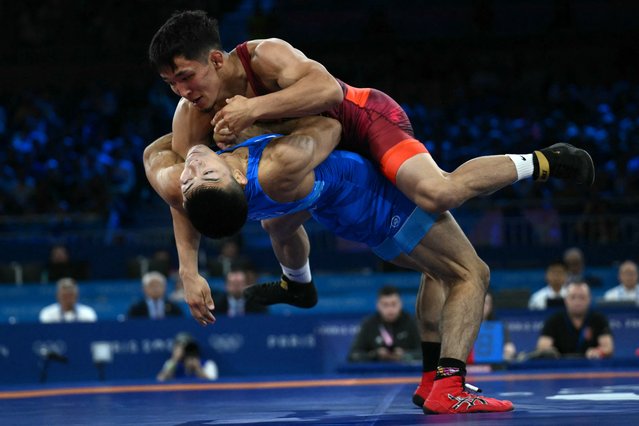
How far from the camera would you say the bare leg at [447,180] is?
3.60 meters

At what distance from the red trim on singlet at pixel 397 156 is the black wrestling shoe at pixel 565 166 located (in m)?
0.46

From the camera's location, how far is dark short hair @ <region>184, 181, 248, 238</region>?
314cm

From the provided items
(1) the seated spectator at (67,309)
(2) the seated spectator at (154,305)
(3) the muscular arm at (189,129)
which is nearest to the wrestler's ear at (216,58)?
(3) the muscular arm at (189,129)

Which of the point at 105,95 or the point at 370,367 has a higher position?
the point at 105,95

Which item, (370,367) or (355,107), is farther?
(370,367)

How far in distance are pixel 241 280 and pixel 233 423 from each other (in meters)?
4.83

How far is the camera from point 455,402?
3469 millimetres

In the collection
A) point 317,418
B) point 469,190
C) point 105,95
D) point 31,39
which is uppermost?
point 31,39

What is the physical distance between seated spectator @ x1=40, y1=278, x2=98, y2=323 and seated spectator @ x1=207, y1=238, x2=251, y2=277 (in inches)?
76.9

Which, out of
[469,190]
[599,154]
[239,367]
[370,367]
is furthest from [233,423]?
[599,154]

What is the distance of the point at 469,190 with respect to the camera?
366 cm

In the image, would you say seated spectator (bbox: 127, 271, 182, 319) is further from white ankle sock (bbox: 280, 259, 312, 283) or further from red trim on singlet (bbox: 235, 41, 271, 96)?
red trim on singlet (bbox: 235, 41, 271, 96)

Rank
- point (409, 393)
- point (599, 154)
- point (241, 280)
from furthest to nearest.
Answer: point (599, 154) → point (241, 280) → point (409, 393)

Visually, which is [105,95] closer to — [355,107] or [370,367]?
[370,367]
